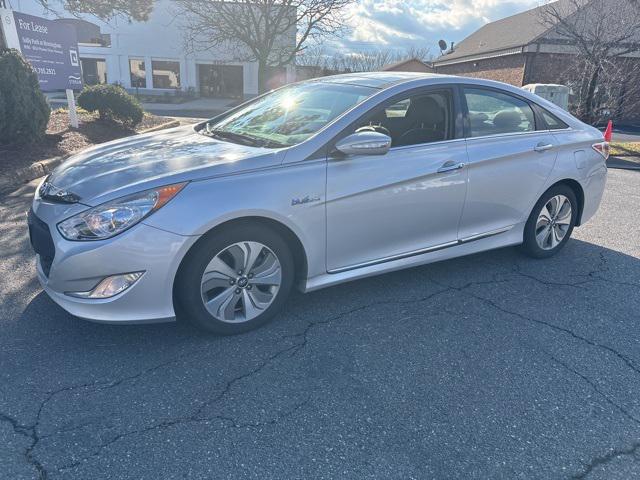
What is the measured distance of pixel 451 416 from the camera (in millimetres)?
2514

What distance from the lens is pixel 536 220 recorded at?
14.8 ft

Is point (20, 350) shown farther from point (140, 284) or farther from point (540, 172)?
point (540, 172)

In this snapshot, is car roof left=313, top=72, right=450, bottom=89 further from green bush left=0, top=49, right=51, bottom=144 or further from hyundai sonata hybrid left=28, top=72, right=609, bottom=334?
green bush left=0, top=49, right=51, bottom=144

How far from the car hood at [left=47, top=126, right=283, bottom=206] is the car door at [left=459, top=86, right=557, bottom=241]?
1.76 m

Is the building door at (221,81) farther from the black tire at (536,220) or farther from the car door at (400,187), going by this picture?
the car door at (400,187)

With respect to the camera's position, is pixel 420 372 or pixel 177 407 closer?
pixel 177 407

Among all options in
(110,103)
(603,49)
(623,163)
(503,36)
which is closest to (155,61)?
(503,36)

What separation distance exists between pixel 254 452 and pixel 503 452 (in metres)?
1.17

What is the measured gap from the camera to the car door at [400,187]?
329 cm

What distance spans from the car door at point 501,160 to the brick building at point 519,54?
53.7ft

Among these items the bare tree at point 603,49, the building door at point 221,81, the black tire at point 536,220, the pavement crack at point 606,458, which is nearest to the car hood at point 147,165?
the pavement crack at point 606,458

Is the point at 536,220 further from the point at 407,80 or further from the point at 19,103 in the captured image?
the point at 19,103

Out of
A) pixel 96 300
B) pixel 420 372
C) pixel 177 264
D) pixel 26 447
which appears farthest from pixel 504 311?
pixel 26 447

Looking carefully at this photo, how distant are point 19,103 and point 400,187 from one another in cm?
669
